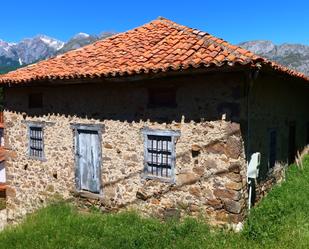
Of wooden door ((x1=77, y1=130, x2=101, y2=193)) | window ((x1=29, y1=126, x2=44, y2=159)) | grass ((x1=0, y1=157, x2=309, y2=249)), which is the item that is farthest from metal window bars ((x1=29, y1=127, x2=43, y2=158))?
grass ((x1=0, y1=157, x2=309, y2=249))

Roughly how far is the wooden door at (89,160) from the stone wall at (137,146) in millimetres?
260

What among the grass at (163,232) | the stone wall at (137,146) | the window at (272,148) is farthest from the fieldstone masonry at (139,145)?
the window at (272,148)

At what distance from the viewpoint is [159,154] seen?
8.63m

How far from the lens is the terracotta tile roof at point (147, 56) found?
7.42 m

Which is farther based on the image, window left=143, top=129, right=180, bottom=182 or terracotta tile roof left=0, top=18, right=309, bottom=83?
window left=143, top=129, right=180, bottom=182

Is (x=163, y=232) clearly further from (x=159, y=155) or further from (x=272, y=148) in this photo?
(x=272, y=148)

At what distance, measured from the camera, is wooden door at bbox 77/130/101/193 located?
384 inches

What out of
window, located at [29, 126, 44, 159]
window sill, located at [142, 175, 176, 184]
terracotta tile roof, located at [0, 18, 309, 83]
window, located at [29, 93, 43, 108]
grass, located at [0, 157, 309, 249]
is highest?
terracotta tile roof, located at [0, 18, 309, 83]

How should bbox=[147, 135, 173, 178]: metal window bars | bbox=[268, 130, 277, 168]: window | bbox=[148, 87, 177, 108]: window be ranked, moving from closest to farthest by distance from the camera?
bbox=[148, 87, 177, 108]: window, bbox=[147, 135, 173, 178]: metal window bars, bbox=[268, 130, 277, 168]: window

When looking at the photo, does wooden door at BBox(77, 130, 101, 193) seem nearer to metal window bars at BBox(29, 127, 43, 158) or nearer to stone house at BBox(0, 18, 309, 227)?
stone house at BBox(0, 18, 309, 227)

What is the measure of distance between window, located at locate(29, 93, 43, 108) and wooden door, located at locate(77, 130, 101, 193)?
190 cm

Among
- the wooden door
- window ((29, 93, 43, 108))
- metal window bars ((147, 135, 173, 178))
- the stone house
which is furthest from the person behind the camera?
window ((29, 93, 43, 108))

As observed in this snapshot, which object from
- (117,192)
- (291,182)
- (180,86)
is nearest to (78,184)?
(117,192)

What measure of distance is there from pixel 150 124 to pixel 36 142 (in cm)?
439
